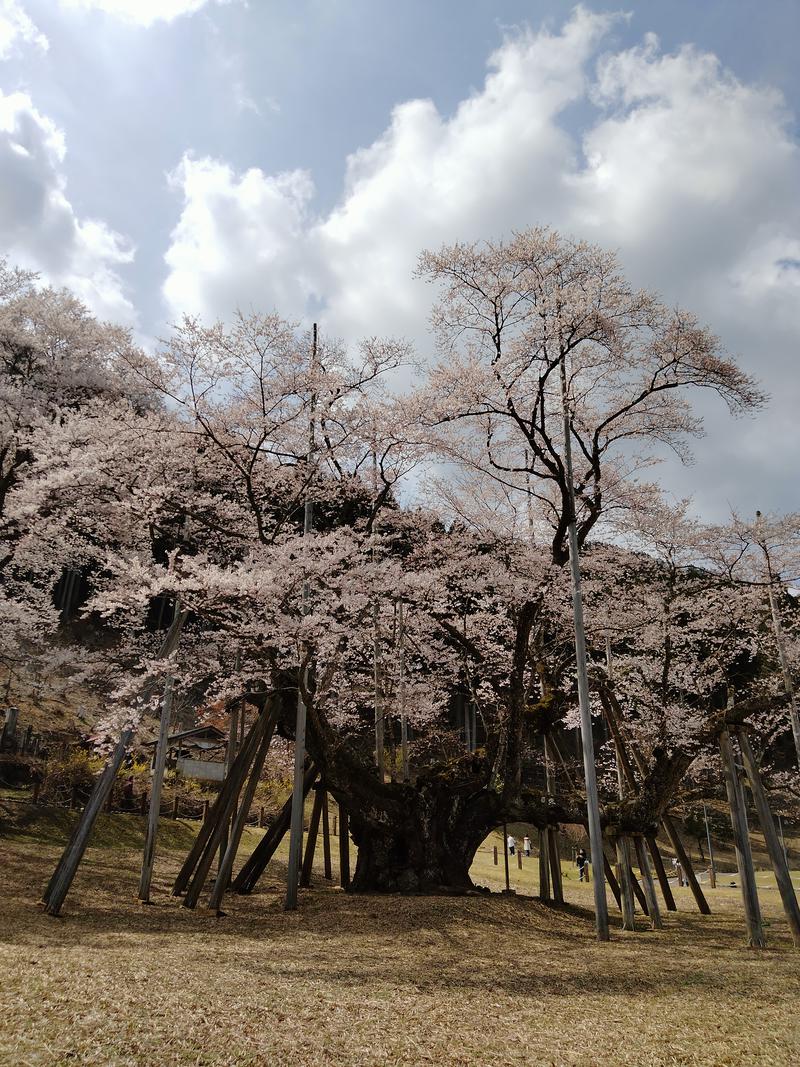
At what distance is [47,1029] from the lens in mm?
4551

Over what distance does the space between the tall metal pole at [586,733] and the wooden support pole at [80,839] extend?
7489mm

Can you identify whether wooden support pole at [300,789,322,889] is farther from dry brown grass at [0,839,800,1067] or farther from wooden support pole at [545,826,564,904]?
wooden support pole at [545,826,564,904]

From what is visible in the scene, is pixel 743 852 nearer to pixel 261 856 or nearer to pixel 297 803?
pixel 297 803

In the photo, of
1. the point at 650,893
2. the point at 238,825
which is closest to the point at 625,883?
the point at 650,893

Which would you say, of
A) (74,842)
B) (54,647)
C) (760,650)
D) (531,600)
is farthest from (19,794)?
(760,650)

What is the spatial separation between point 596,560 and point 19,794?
711 inches

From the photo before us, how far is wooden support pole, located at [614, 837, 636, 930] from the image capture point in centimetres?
1295

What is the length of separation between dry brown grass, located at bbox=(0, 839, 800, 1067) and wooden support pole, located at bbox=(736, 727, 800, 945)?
56 cm

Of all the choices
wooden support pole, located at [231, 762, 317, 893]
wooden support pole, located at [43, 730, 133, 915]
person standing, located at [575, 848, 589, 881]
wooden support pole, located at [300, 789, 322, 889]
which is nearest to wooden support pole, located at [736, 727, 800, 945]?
wooden support pole, located at [231, 762, 317, 893]

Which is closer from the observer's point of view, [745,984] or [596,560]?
[745,984]

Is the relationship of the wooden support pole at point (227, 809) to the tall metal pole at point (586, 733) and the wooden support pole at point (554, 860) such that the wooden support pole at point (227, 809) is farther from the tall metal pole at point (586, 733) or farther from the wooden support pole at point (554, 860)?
the wooden support pole at point (554, 860)

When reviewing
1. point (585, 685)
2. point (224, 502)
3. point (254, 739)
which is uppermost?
point (224, 502)

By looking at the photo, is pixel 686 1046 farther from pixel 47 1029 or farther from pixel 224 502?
pixel 224 502

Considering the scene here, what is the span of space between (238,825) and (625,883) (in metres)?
7.93
